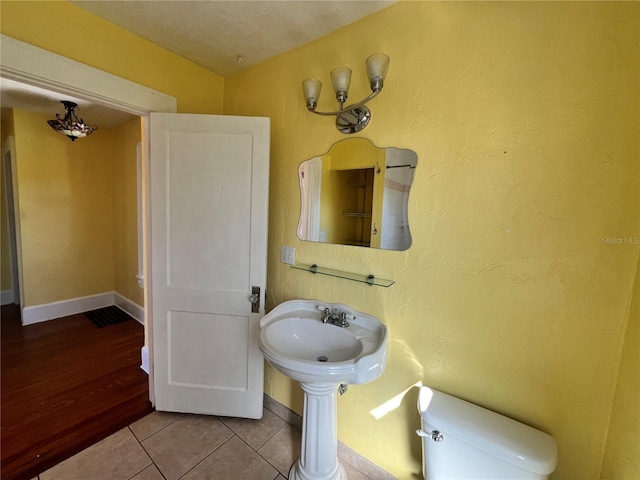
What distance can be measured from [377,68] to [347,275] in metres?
0.98

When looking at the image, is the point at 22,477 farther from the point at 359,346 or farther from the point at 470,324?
the point at 470,324

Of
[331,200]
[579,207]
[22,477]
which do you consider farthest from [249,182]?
[22,477]

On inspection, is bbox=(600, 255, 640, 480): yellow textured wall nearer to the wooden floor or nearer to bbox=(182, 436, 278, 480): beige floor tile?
bbox=(182, 436, 278, 480): beige floor tile

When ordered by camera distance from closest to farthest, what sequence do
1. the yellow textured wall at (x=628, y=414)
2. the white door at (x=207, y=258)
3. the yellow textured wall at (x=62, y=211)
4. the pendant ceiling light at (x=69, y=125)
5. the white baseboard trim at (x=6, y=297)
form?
the yellow textured wall at (x=628, y=414), the white door at (x=207, y=258), the pendant ceiling light at (x=69, y=125), the yellow textured wall at (x=62, y=211), the white baseboard trim at (x=6, y=297)

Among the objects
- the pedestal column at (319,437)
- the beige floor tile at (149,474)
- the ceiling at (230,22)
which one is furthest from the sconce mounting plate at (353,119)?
the beige floor tile at (149,474)

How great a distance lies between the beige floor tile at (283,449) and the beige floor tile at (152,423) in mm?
655

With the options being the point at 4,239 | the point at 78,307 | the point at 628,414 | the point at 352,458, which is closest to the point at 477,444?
the point at 628,414

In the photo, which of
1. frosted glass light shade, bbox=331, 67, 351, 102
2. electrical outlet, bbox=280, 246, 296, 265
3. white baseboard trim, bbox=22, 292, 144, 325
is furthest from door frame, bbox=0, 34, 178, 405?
white baseboard trim, bbox=22, 292, 144, 325

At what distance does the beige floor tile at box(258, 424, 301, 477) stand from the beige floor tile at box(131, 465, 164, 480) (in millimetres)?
509

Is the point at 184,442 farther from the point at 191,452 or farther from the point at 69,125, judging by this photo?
the point at 69,125

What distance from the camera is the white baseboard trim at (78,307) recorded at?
2912 mm

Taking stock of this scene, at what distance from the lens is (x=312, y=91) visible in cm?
134

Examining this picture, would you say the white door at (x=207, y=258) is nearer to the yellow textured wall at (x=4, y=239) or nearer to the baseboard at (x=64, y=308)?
the baseboard at (x=64, y=308)

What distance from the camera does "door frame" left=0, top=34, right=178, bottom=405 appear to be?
3.72 feet
